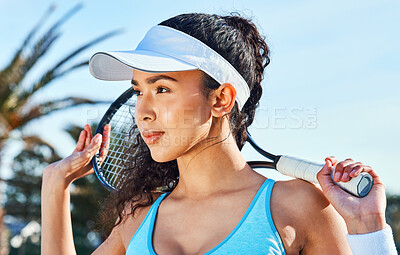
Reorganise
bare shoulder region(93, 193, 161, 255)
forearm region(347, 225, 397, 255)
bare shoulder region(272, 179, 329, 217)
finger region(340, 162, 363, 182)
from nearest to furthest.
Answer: forearm region(347, 225, 397, 255), finger region(340, 162, 363, 182), bare shoulder region(272, 179, 329, 217), bare shoulder region(93, 193, 161, 255)

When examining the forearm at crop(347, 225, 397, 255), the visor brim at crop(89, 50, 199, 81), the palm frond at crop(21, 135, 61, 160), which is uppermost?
the visor brim at crop(89, 50, 199, 81)

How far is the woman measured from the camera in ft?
6.40

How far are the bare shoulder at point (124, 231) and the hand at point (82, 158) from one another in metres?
0.37

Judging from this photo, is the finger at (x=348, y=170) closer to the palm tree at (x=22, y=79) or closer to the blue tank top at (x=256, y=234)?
the blue tank top at (x=256, y=234)

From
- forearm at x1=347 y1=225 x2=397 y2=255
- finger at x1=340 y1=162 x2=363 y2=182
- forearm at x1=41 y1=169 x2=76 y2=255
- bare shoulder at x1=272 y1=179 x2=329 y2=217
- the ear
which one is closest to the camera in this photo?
forearm at x1=347 y1=225 x2=397 y2=255

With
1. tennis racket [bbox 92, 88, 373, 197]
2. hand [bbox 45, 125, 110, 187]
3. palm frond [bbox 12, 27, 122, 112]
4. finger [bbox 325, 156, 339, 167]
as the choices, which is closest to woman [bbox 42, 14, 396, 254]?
finger [bbox 325, 156, 339, 167]

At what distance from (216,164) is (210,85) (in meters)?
0.31

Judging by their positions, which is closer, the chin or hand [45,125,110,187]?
the chin

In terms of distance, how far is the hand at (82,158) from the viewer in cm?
263

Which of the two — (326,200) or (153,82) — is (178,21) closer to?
(153,82)

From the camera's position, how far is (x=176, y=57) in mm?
2115

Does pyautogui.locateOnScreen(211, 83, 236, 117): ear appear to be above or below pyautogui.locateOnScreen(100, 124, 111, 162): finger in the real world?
above

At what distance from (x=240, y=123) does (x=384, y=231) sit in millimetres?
766

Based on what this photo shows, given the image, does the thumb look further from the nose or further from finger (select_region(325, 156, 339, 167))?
the nose
